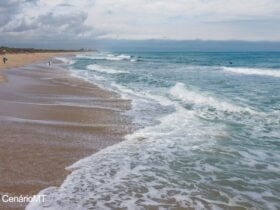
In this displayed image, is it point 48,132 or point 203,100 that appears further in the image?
point 203,100

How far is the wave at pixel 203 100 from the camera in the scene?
17.5m


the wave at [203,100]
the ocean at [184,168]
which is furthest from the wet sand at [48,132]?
the wave at [203,100]

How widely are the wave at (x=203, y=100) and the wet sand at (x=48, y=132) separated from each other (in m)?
3.64

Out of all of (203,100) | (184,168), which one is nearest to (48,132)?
(184,168)

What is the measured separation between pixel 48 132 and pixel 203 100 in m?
10.2

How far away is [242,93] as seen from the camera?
2389cm

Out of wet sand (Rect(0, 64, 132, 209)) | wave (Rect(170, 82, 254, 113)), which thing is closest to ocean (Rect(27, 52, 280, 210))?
wet sand (Rect(0, 64, 132, 209))

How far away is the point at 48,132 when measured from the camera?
473 inches

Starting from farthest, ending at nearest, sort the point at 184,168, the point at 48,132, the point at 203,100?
1. the point at 203,100
2. the point at 48,132
3. the point at 184,168

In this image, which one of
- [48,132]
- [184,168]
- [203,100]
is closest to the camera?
[184,168]

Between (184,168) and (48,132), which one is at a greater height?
(48,132)

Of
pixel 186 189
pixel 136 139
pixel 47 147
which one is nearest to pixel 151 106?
pixel 136 139

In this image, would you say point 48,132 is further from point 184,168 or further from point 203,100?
point 203,100

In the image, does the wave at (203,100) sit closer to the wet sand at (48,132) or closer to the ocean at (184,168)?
the ocean at (184,168)
